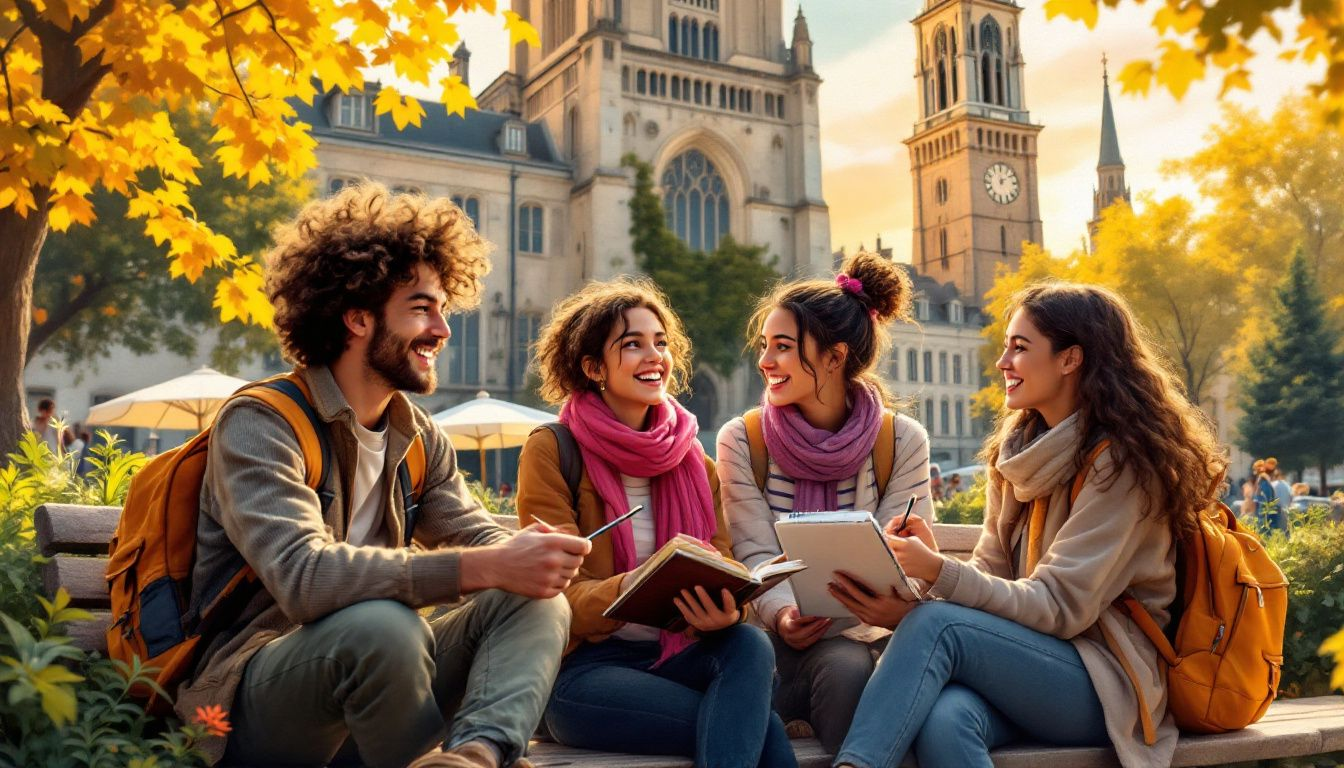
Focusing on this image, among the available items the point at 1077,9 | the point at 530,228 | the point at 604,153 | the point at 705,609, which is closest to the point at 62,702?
the point at 705,609

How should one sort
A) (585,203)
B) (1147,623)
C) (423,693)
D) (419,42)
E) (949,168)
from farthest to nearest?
(949,168) → (585,203) → (419,42) → (1147,623) → (423,693)

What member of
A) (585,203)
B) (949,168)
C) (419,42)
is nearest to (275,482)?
(419,42)

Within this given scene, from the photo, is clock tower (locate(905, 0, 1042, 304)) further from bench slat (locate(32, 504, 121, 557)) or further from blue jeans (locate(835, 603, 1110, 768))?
bench slat (locate(32, 504, 121, 557))

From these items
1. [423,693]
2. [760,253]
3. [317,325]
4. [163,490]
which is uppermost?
[760,253]

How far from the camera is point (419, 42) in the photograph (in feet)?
16.2

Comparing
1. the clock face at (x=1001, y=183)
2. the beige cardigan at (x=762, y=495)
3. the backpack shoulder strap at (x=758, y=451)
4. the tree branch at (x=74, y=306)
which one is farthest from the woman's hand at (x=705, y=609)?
the clock face at (x=1001, y=183)

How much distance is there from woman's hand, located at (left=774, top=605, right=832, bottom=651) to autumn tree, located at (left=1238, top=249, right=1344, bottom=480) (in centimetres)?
3309

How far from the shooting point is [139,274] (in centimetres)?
2308

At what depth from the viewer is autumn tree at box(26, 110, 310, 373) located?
22469 mm

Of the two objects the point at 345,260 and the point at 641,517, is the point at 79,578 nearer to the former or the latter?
the point at 345,260

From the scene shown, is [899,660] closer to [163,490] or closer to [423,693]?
[423,693]

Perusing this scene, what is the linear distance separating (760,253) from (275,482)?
3705cm

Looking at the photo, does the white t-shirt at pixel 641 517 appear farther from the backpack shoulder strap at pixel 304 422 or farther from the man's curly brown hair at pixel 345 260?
the backpack shoulder strap at pixel 304 422

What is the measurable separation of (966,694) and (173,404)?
1576 cm
